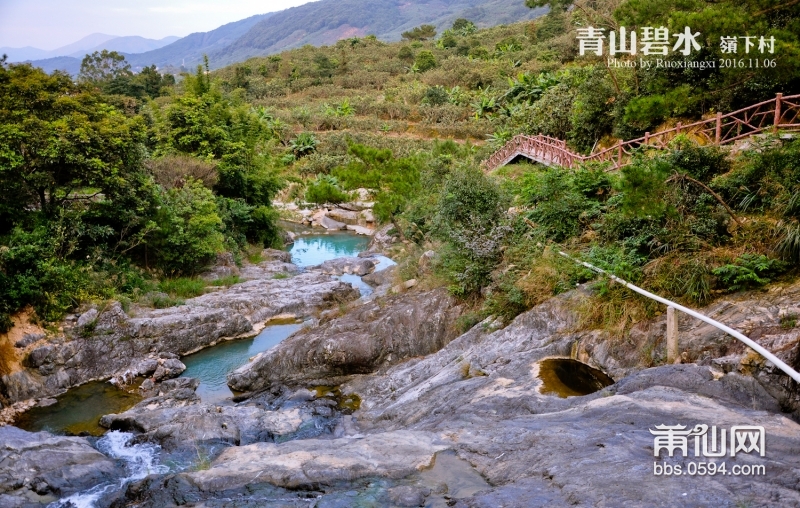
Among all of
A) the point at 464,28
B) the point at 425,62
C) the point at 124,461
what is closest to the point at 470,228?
the point at 124,461

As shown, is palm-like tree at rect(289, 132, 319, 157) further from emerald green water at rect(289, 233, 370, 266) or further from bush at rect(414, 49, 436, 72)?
bush at rect(414, 49, 436, 72)

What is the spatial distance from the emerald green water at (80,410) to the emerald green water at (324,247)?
15884 mm

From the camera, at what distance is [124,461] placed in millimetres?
10742

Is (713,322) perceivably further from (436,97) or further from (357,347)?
(436,97)

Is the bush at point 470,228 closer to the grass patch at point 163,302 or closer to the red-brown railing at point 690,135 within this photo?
the red-brown railing at point 690,135

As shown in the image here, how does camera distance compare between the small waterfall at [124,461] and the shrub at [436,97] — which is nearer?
the small waterfall at [124,461]

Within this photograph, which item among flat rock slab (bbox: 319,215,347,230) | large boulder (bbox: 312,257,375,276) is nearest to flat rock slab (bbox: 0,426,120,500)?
large boulder (bbox: 312,257,375,276)

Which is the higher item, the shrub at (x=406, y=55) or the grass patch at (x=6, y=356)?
the shrub at (x=406, y=55)

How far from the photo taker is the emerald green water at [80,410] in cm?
1341

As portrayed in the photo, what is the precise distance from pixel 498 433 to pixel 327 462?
86.8 inches

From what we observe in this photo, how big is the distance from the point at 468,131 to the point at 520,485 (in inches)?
1880

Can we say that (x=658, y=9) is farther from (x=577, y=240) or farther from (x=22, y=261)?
(x=22, y=261)

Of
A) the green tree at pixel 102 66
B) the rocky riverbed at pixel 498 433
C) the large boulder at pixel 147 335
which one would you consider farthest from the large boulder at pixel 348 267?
the green tree at pixel 102 66

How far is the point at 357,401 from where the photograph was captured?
42.7 feet
